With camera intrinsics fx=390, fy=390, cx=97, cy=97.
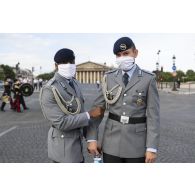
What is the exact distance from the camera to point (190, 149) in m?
7.71

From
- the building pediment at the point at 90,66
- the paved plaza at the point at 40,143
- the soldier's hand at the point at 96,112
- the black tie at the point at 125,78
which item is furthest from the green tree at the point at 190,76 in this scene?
the soldier's hand at the point at 96,112

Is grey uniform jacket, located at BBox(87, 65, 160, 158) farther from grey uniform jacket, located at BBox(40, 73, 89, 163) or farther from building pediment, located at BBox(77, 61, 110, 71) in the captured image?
building pediment, located at BBox(77, 61, 110, 71)

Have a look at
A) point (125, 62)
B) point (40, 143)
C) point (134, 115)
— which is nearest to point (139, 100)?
point (134, 115)

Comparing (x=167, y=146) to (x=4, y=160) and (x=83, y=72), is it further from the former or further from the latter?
(x=83, y=72)

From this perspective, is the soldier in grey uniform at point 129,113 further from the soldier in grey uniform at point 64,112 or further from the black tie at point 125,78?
the soldier in grey uniform at point 64,112

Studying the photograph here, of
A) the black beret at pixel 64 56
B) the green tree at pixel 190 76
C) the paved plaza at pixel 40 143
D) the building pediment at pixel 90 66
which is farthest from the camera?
the building pediment at pixel 90 66

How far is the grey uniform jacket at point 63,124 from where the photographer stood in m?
3.31

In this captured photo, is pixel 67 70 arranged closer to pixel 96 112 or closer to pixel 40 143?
pixel 96 112

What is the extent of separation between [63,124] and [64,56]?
0.60 metres

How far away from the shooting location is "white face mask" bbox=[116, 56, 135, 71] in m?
3.39

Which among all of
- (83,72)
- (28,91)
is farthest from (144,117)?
(83,72)

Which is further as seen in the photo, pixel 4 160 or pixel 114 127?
pixel 4 160

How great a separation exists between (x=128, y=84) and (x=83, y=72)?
104395 mm

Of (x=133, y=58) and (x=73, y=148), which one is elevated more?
(x=133, y=58)
